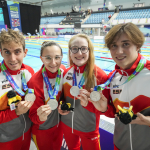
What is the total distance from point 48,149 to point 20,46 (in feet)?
4.97

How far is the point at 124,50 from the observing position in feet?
3.93

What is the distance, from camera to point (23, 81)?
63.7 inches

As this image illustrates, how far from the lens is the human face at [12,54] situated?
1518 millimetres

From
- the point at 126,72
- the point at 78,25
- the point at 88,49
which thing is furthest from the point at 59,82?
the point at 78,25

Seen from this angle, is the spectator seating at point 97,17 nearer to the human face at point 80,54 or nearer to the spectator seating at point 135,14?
the spectator seating at point 135,14

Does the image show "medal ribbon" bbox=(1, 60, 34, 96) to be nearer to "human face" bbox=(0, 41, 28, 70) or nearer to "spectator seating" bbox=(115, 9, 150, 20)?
"human face" bbox=(0, 41, 28, 70)

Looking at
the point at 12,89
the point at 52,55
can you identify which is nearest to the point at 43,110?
the point at 12,89

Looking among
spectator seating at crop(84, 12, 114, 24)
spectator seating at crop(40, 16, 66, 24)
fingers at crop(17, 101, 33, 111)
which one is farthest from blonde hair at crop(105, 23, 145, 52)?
spectator seating at crop(40, 16, 66, 24)

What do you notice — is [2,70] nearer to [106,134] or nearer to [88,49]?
[88,49]

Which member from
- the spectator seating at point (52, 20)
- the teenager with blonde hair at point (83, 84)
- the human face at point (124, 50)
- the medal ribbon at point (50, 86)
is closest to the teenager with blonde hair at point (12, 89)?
the medal ribbon at point (50, 86)

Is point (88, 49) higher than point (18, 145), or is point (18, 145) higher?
point (88, 49)

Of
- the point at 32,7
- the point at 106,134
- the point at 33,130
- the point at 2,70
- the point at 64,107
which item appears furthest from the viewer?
the point at 32,7

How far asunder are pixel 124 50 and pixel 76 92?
70cm

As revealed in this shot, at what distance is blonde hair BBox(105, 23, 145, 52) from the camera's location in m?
1.17
